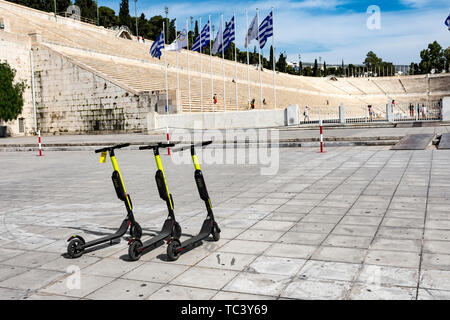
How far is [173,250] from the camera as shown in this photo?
14.2 feet

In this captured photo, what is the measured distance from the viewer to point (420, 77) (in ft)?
335

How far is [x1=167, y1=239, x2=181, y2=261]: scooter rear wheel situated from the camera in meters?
4.31

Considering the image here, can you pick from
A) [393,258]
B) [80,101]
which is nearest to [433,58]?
[80,101]

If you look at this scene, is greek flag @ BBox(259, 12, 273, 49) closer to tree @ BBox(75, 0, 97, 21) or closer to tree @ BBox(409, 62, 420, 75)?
tree @ BBox(75, 0, 97, 21)

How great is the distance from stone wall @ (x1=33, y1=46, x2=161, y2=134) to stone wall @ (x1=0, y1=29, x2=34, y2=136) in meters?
0.67

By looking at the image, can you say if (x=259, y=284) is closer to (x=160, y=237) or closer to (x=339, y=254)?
(x=339, y=254)

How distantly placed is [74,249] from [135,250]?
744 mm

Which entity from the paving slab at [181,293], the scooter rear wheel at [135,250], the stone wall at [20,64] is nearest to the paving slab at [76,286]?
the scooter rear wheel at [135,250]

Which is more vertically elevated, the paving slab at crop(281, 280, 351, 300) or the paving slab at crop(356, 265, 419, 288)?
the paving slab at crop(356, 265, 419, 288)

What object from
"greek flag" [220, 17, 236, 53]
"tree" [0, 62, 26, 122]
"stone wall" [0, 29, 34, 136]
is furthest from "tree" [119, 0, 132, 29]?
"greek flag" [220, 17, 236, 53]

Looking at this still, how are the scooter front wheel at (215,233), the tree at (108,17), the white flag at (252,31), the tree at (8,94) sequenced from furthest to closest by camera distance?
the tree at (108,17), the tree at (8,94), the white flag at (252,31), the scooter front wheel at (215,233)

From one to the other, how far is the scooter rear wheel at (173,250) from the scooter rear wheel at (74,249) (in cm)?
103

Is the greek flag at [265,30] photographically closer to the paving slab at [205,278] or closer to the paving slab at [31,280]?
the paving slab at [205,278]

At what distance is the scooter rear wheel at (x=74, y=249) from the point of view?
4551 mm
